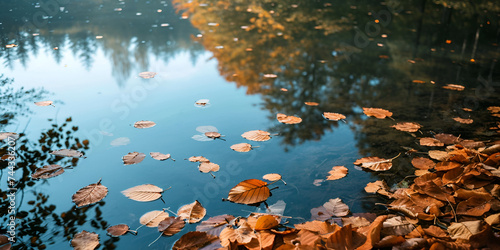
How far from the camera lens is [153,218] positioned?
189cm

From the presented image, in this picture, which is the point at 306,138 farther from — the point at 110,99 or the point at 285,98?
the point at 110,99

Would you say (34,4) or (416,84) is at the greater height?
(34,4)

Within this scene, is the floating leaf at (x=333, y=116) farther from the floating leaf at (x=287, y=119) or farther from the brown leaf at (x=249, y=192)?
the brown leaf at (x=249, y=192)

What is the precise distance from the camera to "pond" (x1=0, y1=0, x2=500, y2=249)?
82.8 inches

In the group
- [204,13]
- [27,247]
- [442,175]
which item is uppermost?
[204,13]

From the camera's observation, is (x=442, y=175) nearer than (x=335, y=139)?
Yes

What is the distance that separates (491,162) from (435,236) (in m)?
0.94

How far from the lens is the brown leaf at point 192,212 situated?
189 centimetres

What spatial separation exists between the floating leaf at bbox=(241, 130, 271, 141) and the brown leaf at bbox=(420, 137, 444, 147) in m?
1.33

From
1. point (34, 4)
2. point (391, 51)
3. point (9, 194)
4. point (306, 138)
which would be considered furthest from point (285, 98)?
point (34, 4)

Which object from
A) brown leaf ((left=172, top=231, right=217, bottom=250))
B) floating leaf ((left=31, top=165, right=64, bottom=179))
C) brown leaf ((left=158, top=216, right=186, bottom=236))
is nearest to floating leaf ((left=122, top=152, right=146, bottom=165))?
floating leaf ((left=31, top=165, right=64, bottom=179))

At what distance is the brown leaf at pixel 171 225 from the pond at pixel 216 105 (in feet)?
0.14

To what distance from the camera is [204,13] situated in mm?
9539

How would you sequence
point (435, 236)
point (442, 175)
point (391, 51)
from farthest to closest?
1. point (391, 51)
2. point (442, 175)
3. point (435, 236)
